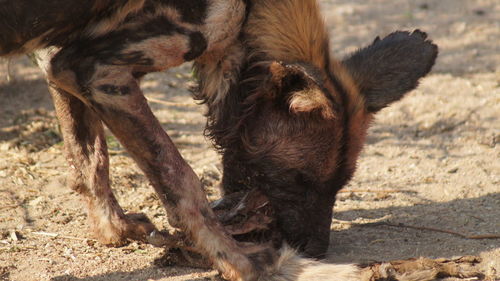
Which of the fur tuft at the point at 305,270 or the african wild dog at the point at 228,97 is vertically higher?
the african wild dog at the point at 228,97

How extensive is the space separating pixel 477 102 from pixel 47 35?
5.01m

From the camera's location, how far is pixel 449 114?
25.0 ft

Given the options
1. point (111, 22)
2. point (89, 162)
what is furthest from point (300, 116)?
point (89, 162)

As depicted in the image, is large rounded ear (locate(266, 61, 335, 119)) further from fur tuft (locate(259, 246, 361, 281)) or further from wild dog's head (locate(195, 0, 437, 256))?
fur tuft (locate(259, 246, 361, 281))

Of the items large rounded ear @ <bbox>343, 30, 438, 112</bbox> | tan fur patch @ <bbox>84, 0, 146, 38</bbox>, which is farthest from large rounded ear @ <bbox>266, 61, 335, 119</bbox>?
tan fur patch @ <bbox>84, 0, 146, 38</bbox>

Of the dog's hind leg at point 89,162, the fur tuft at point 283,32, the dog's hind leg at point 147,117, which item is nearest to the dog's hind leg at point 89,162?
the dog's hind leg at point 89,162

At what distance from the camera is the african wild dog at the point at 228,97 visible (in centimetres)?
408

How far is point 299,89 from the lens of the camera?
433cm

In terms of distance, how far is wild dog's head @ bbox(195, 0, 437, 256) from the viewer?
14.7 ft

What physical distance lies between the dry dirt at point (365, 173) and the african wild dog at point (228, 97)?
0.37m

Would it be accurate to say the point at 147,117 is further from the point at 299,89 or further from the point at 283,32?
the point at 283,32

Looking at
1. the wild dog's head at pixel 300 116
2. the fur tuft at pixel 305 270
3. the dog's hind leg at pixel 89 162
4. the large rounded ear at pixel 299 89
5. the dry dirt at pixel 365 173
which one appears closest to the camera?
the large rounded ear at pixel 299 89

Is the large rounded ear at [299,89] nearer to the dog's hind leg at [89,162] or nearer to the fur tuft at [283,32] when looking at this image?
the fur tuft at [283,32]

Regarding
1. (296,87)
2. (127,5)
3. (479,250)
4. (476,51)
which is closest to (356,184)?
(479,250)
